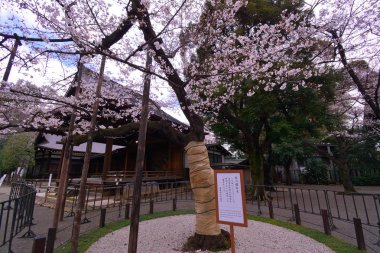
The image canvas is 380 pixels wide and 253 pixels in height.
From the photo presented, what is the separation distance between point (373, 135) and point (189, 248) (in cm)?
2222

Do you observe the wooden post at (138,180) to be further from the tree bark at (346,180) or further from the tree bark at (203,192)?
the tree bark at (346,180)

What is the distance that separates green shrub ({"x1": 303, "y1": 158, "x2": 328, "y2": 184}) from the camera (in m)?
25.4

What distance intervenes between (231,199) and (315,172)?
26.0m

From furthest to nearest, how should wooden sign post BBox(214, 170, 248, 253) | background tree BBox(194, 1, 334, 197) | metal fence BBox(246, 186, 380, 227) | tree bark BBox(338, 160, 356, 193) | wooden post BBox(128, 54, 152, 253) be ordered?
tree bark BBox(338, 160, 356, 193) < background tree BBox(194, 1, 334, 197) < metal fence BBox(246, 186, 380, 227) < wooden post BBox(128, 54, 152, 253) < wooden sign post BBox(214, 170, 248, 253)

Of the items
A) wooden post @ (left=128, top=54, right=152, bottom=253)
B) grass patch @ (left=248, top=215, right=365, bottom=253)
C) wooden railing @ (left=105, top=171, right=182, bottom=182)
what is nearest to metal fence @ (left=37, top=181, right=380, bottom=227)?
wooden railing @ (left=105, top=171, right=182, bottom=182)

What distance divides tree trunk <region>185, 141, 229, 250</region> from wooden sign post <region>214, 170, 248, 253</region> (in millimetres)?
900

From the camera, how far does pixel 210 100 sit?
1112 centimetres

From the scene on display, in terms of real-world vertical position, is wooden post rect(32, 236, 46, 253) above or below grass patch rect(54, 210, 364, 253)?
above

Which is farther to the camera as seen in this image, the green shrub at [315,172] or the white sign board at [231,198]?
the green shrub at [315,172]

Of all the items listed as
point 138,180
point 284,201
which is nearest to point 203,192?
point 138,180

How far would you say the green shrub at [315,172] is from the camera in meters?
25.4

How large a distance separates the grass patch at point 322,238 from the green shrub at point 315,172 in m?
21.6

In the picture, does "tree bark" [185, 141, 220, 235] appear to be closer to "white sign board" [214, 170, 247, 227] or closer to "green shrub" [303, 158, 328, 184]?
"white sign board" [214, 170, 247, 227]

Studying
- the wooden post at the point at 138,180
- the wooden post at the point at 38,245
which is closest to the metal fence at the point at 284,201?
the wooden post at the point at 138,180
